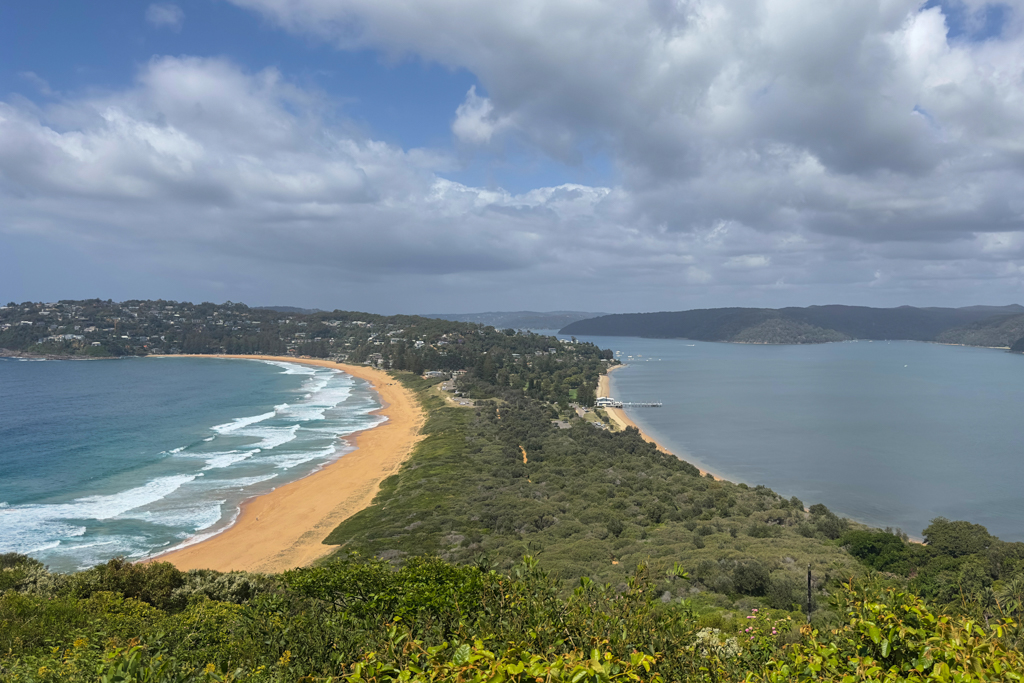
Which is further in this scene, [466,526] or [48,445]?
[48,445]

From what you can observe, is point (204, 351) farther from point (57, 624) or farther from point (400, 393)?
point (57, 624)

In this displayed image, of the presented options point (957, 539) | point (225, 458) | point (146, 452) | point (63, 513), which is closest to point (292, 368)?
point (146, 452)

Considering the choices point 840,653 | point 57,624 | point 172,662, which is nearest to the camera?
point 840,653

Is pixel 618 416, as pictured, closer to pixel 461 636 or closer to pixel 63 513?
pixel 63 513

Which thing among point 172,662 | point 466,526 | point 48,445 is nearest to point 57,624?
point 172,662

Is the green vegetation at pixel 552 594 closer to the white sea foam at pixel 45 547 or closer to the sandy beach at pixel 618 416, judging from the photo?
the sandy beach at pixel 618 416

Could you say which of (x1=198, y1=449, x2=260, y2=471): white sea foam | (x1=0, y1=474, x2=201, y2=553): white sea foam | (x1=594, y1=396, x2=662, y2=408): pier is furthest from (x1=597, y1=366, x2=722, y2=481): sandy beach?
(x1=0, y1=474, x2=201, y2=553): white sea foam
